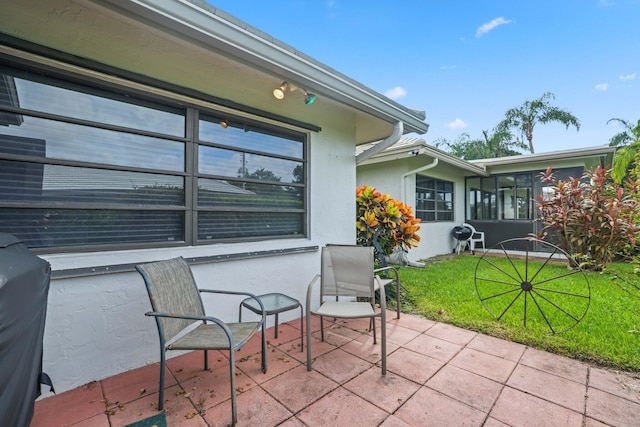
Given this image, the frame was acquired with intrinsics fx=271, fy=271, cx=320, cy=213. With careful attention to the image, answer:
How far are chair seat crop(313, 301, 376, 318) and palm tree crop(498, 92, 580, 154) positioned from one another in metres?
17.5

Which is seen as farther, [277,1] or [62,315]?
[277,1]

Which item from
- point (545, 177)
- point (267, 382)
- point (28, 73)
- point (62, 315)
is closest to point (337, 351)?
point (267, 382)

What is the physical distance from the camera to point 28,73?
1.97 m

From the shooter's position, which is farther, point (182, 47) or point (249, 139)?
point (249, 139)

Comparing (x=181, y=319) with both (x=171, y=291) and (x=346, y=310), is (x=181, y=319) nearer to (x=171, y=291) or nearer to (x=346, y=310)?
(x=171, y=291)

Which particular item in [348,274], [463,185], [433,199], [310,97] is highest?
[310,97]

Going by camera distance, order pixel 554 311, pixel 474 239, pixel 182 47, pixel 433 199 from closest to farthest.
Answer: pixel 182 47 < pixel 554 311 < pixel 433 199 < pixel 474 239

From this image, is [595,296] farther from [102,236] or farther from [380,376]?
[102,236]

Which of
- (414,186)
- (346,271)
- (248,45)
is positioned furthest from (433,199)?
(248,45)

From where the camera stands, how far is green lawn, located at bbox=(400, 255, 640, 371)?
2.56 m

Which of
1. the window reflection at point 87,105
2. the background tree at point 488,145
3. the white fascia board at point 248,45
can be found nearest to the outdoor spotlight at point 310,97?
the white fascia board at point 248,45

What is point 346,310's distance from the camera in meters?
2.47

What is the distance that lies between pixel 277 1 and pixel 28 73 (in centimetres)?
534

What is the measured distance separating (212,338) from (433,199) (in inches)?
301
